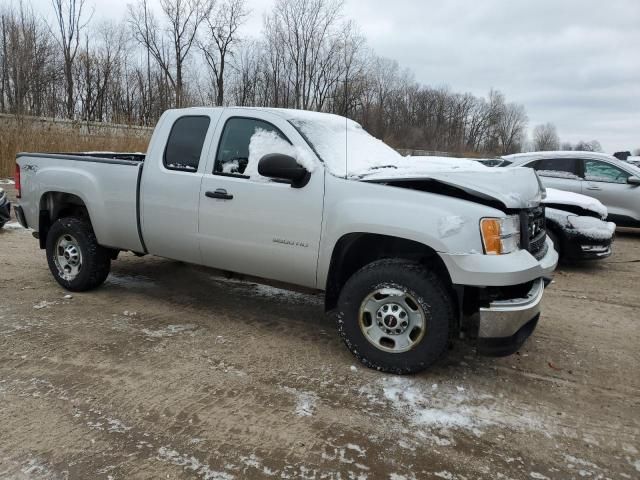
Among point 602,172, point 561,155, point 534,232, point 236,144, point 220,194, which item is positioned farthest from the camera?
point 561,155

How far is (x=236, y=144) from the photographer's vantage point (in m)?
4.45

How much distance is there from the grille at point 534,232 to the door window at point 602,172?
6468 mm

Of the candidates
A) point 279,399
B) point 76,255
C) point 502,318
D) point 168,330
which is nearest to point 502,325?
point 502,318

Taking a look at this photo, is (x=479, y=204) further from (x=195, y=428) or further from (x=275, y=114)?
(x=195, y=428)

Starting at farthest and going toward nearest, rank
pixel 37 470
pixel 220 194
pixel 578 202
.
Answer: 1. pixel 578 202
2. pixel 220 194
3. pixel 37 470

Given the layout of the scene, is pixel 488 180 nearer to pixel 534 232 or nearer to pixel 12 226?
pixel 534 232

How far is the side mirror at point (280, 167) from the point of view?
379 cm

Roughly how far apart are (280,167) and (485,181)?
1.48 m

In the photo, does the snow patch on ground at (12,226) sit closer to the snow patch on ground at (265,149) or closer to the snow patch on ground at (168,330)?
the snow patch on ground at (168,330)

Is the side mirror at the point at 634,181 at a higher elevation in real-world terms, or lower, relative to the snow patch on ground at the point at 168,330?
higher

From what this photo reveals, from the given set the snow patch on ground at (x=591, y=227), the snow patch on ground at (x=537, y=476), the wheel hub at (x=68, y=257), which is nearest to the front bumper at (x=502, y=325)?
the snow patch on ground at (x=537, y=476)

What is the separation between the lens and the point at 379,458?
2.78 m

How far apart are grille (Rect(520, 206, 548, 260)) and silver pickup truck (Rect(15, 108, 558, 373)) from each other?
1 centimetres

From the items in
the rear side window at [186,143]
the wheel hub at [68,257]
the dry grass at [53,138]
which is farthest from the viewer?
the dry grass at [53,138]
